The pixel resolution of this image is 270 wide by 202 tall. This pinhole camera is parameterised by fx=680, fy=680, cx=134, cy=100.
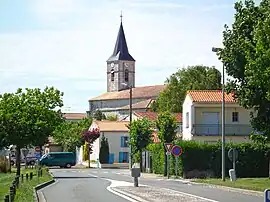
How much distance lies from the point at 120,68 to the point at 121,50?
5635mm

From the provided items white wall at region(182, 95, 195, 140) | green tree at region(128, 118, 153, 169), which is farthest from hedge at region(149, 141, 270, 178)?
green tree at region(128, 118, 153, 169)

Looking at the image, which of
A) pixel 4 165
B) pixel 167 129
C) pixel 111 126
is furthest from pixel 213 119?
pixel 111 126

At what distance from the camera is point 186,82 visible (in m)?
94.9

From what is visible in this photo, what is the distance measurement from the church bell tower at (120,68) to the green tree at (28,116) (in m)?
128

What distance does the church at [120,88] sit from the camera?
174 metres

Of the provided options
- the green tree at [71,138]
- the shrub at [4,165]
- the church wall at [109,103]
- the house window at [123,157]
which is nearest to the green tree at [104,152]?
the house window at [123,157]

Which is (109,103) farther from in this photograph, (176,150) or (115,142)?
(176,150)

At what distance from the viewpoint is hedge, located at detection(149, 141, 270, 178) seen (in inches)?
1996

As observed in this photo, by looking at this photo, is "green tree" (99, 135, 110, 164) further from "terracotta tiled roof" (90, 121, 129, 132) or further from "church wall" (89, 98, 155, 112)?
"church wall" (89, 98, 155, 112)

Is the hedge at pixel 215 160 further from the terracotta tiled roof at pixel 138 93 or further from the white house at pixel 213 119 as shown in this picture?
the terracotta tiled roof at pixel 138 93

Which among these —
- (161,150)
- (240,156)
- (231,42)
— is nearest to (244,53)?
(231,42)

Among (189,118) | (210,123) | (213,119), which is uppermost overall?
(189,118)

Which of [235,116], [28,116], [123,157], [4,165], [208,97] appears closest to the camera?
[28,116]

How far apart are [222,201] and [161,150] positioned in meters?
31.3
